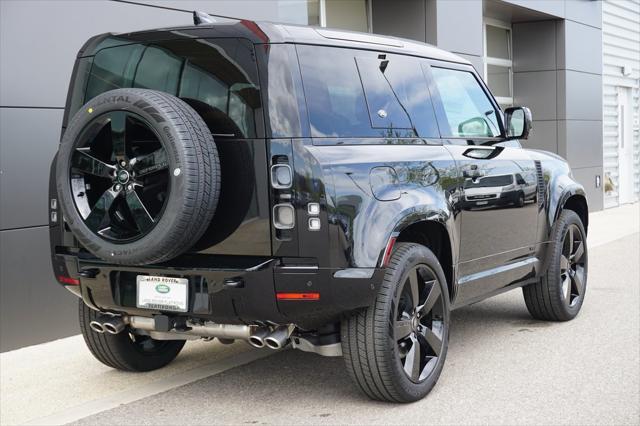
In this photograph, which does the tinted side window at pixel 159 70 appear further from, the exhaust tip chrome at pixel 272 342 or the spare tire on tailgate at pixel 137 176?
the exhaust tip chrome at pixel 272 342

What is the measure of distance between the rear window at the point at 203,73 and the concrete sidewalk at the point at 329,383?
1582 millimetres

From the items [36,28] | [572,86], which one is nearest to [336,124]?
[36,28]

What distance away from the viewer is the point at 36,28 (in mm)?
6551

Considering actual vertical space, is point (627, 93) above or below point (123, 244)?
above

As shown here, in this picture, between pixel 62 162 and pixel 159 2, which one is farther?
pixel 159 2

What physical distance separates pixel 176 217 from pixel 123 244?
0.35 meters

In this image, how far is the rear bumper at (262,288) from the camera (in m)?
4.27

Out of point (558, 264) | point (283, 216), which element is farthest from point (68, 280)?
point (558, 264)

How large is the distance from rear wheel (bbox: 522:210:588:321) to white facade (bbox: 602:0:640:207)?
12.0 m

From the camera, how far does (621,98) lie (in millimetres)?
19422

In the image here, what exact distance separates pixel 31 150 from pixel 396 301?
324 cm

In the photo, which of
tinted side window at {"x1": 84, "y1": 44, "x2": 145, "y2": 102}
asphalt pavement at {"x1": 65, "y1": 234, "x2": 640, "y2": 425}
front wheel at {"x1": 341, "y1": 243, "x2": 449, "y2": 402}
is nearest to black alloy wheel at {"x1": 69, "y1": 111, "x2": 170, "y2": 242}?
tinted side window at {"x1": 84, "y1": 44, "x2": 145, "y2": 102}

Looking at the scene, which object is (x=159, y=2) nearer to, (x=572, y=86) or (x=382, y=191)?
(x=382, y=191)

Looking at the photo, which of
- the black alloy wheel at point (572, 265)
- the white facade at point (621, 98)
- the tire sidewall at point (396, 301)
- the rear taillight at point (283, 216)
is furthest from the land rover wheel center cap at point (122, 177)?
the white facade at point (621, 98)
